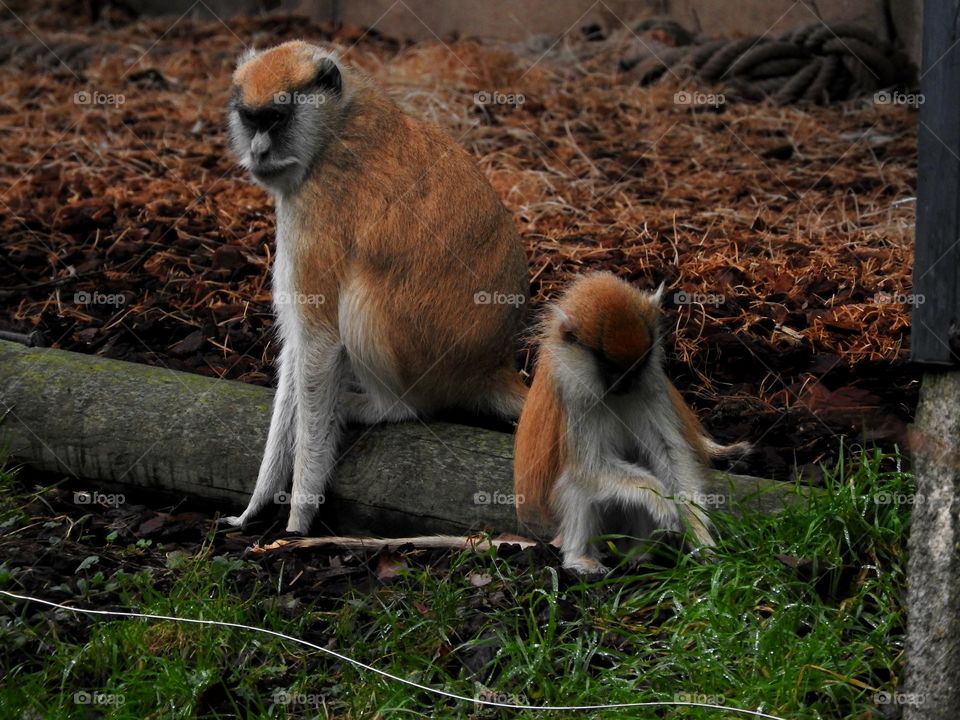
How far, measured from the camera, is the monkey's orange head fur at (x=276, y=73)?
16.4ft

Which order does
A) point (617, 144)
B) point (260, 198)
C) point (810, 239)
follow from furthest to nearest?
point (617, 144) < point (260, 198) < point (810, 239)

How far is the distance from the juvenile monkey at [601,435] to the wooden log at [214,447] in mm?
212

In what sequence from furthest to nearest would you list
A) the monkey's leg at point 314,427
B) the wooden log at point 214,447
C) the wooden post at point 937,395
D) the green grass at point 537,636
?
the monkey's leg at point 314,427
the wooden log at point 214,447
the green grass at point 537,636
the wooden post at point 937,395

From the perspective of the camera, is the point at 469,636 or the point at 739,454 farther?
the point at 739,454

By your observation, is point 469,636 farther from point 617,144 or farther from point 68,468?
point 617,144

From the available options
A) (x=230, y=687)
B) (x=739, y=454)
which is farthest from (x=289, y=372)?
(x=739, y=454)

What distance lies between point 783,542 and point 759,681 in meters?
0.64

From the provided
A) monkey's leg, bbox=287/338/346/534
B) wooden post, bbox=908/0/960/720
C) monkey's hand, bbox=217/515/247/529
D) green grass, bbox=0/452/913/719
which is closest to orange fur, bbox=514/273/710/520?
green grass, bbox=0/452/913/719

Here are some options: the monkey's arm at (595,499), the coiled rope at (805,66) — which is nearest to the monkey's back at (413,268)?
the monkey's arm at (595,499)

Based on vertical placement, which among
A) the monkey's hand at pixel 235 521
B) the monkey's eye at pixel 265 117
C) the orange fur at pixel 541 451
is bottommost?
the monkey's hand at pixel 235 521

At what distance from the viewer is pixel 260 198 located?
24.9 ft

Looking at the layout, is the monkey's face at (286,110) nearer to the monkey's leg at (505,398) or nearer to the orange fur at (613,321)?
the monkey's leg at (505,398)

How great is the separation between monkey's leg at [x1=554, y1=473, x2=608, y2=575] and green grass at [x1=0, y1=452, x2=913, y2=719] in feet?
0.63

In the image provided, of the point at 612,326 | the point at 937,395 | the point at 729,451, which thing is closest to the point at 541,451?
the point at 612,326
